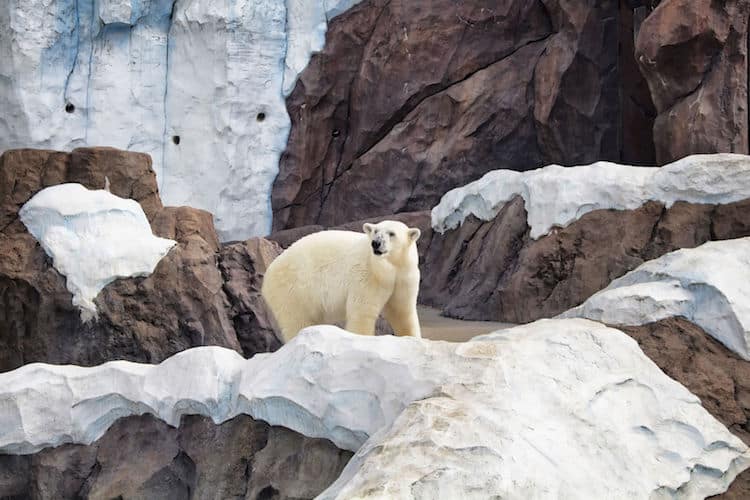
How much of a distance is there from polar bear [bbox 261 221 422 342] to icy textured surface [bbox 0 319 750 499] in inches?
Result: 44.5

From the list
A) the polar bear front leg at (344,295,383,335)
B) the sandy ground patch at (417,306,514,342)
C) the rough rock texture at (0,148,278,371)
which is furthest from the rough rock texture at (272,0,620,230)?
the polar bear front leg at (344,295,383,335)

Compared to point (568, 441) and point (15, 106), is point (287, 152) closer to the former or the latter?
point (15, 106)

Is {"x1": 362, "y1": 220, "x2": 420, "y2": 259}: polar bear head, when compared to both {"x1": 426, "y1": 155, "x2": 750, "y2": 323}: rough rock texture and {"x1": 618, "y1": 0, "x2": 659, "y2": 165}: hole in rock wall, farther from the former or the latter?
{"x1": 618, "y1": 0, "x2": 659, "y2": 165}: hole in rock wall

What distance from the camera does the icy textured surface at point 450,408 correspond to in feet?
8.79

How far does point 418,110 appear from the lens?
36.3 feet

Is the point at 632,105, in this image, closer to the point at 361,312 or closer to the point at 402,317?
the point at 402,317

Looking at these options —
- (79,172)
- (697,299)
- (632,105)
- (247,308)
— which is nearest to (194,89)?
(632,105)

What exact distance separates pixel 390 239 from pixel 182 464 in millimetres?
1574

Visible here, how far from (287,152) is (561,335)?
824 cm

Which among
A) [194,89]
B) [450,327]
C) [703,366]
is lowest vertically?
[450,327]

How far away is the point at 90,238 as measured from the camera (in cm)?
545

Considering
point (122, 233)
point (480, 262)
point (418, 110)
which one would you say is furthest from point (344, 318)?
point (418, 110)

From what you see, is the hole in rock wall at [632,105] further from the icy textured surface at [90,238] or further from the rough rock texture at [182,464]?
the rough rock texture at [182,464]

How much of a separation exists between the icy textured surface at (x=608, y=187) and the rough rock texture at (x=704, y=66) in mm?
1537
